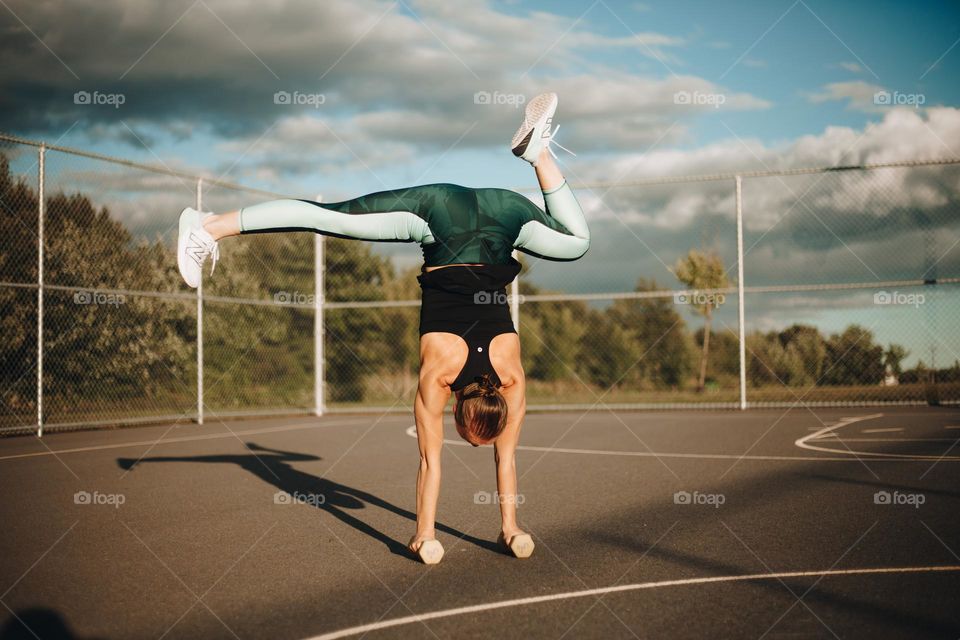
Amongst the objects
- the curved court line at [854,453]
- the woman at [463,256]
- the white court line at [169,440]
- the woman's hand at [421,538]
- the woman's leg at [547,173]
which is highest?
the woman's leg at [547,173]

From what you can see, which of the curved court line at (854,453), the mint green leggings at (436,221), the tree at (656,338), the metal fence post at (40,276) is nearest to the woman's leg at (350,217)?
the mint green leggings at (436,221)

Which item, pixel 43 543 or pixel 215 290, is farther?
pixel 215 290

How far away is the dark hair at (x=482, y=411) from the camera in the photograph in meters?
4.39

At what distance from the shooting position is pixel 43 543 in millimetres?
5129

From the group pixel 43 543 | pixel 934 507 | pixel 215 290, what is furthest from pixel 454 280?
pixel 215 290

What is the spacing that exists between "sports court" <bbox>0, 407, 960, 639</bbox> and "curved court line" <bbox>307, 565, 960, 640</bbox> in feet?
0.05

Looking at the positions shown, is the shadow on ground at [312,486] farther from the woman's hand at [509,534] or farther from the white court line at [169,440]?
the white court line at [169,440]

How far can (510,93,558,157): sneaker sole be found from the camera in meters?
4.63

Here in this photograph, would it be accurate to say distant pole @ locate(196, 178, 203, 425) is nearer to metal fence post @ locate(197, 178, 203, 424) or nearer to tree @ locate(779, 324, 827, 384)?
metal fence post @ locate(197, 178, 203, 424)

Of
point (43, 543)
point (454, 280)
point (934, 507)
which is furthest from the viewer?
point (934, 507)

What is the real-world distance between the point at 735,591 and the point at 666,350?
18.9m

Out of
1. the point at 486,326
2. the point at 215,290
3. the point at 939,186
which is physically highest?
the point at 939,186

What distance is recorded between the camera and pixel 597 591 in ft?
12.7

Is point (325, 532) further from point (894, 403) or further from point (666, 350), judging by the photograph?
point (666, 350)
